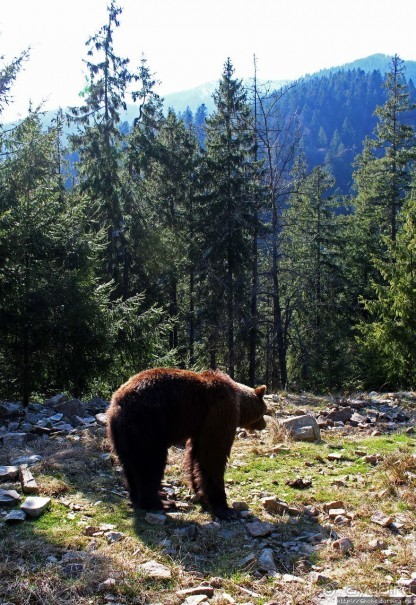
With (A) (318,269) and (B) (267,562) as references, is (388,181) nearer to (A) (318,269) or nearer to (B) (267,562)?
(A) (318,269)

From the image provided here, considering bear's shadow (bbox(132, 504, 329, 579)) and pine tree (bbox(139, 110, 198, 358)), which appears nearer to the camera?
bear's shadow (bbox(132, 504, 329, 579))

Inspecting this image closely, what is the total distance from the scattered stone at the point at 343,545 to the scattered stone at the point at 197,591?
4.55 feet

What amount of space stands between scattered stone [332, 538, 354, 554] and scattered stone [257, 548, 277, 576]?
593 mm

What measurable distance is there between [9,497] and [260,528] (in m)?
2.49

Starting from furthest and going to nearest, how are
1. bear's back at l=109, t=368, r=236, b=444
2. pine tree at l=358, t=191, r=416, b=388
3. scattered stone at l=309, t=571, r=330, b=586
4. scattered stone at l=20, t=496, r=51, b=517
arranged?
pine tree at l=358, t=191, r=416, b=388, bear's back at l=109, t=368, r=236, b=444, scattered stone at l=20, t=496, r=51, b=517, scattered stone at l=309, t=571, r=330, b=586

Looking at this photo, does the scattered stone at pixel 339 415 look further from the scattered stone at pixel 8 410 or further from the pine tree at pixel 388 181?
the pine tree at pixel 388 181

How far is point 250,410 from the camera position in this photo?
6.72m

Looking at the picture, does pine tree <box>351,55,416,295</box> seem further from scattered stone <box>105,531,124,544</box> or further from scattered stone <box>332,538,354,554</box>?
scattered stone <box>105,531,124,544</box>

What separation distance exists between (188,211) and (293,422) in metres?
22.7

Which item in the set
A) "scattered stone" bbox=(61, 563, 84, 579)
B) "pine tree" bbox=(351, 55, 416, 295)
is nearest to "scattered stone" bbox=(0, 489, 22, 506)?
"scattered stone" bbox=(61, 563, 84, 579)

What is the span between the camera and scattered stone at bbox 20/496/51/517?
487cm

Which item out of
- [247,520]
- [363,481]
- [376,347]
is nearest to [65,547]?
[247,520]

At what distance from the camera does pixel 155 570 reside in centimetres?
409

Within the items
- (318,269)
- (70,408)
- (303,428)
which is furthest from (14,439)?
(318,269)
